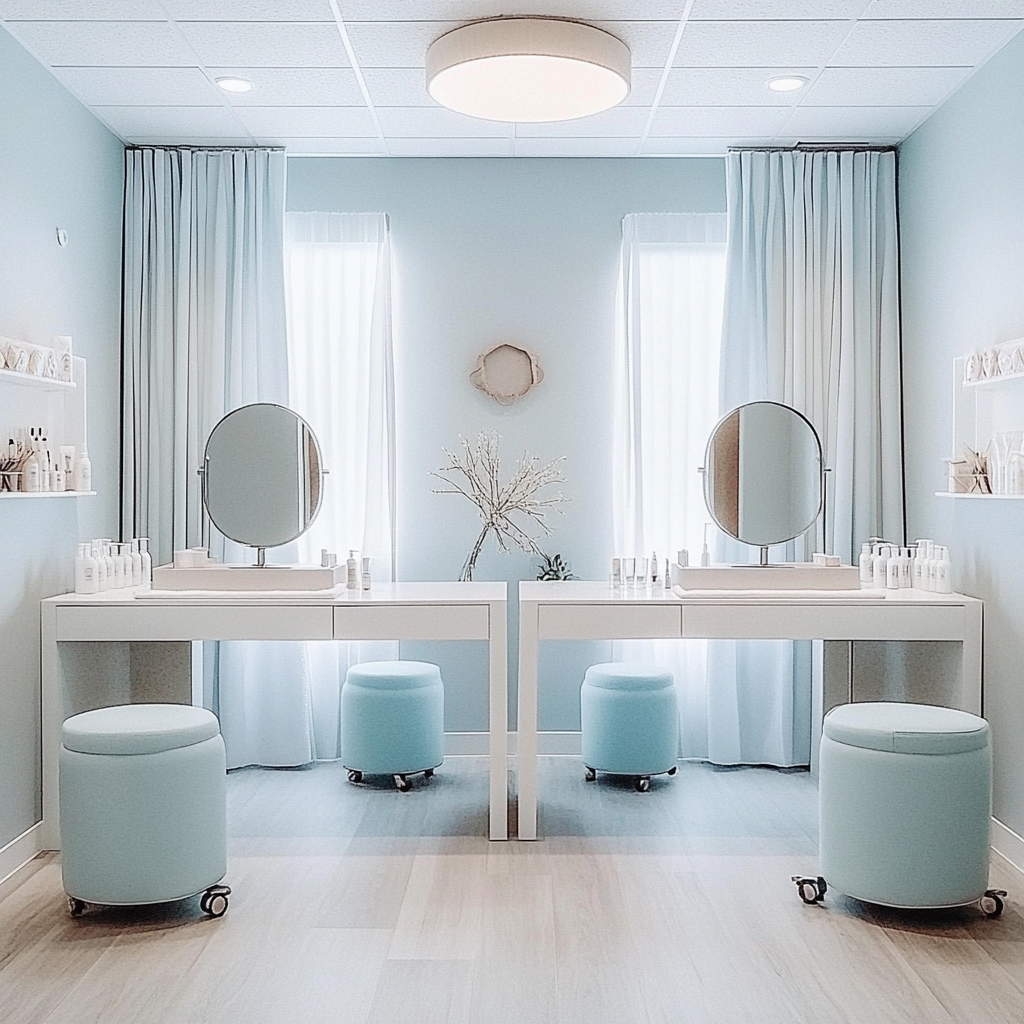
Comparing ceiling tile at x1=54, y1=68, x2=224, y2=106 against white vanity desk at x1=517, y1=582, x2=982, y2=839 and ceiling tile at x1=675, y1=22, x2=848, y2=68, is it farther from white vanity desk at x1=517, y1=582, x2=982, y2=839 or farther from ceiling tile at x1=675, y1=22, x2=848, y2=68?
white vanity desk at x1=517, y1=582, x2=982, y2=839

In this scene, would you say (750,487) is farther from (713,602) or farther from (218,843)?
(218,843)

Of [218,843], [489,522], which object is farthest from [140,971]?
[489,522]

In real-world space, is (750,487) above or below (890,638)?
above

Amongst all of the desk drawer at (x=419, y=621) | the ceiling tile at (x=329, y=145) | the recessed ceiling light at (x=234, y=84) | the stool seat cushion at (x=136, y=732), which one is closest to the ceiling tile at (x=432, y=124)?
the ceiling tile at (x=329, y=145)

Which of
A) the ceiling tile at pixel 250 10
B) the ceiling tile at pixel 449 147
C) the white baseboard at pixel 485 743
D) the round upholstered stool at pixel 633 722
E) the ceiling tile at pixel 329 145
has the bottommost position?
the white baseboard at pixel 485 743

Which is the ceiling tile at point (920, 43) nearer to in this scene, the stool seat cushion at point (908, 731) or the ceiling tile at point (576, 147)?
the ceiling tile at point (576, 147)

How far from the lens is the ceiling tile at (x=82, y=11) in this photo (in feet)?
10.5

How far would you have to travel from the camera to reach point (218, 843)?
9.95 feet

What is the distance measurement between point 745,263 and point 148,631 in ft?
8.42

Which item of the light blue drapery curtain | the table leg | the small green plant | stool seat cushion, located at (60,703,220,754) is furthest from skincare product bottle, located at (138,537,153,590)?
the light blue drapery curtain

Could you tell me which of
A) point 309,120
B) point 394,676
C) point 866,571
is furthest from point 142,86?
point 866,571

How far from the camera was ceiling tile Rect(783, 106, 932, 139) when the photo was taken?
163 inches

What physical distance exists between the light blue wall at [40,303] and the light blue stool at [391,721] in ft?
3.47

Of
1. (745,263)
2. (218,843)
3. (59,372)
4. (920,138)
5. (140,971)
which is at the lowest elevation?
(140,971)
